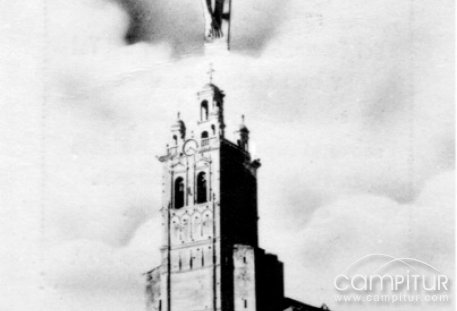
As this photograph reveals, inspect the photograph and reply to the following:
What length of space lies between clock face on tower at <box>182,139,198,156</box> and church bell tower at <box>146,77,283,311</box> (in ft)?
0.09

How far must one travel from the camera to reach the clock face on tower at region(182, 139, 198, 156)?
116 ft

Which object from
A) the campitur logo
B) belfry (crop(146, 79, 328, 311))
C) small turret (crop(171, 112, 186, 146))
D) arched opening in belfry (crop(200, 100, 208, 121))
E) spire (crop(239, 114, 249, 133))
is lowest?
the campitur logo

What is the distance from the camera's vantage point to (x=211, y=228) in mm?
34156

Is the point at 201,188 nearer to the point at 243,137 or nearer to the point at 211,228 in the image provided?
the point at 211,228

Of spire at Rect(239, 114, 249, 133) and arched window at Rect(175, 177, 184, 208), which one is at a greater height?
spire at Rect(239, 114, 249, 133)

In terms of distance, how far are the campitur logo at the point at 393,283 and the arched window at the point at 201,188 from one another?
28.5 ft

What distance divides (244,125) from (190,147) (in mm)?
3567

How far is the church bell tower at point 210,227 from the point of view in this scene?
3325cm

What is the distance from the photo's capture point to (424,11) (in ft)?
94.9

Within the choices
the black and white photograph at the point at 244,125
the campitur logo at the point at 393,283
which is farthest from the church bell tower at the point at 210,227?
the campitur logo at the point at 393,283

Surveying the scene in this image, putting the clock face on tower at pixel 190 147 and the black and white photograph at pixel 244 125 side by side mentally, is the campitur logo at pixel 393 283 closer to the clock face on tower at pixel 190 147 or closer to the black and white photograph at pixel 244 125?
the black and white photograph at pixel 244 125

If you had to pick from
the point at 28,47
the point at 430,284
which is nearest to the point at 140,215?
the point at 28,47

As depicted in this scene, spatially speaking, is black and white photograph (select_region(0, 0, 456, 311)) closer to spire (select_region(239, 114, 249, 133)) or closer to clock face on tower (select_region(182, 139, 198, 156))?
spire (select_region(239, 114, 249, 133))

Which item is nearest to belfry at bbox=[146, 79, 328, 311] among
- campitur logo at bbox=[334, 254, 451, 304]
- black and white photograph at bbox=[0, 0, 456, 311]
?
black and white photograph at bbox=[0, 0, 456, 311]
